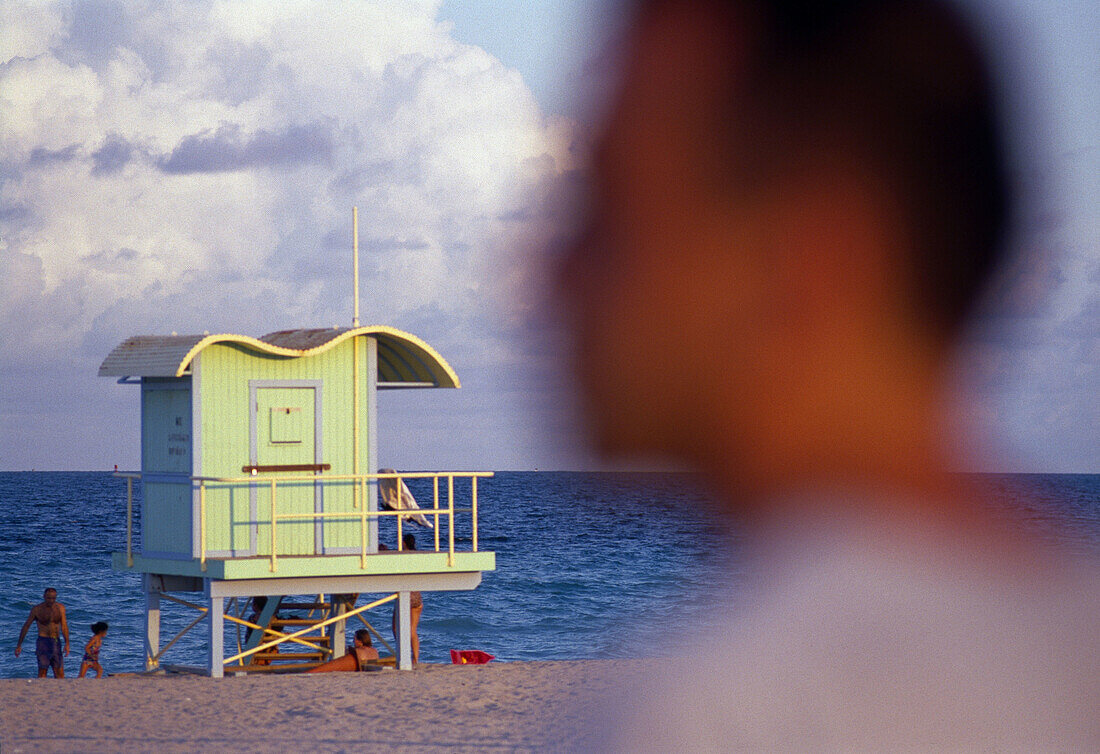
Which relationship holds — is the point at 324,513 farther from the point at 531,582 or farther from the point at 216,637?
the point at 531,582

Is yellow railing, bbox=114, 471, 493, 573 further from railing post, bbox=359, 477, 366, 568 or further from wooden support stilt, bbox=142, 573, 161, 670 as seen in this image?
wooden support stilt, bbox=142, 573, 161, 670

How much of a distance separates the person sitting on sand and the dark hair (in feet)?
38.5

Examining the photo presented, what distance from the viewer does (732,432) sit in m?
4.98

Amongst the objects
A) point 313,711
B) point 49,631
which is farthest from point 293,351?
point 49,631

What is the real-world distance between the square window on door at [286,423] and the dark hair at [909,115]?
10.4 meters

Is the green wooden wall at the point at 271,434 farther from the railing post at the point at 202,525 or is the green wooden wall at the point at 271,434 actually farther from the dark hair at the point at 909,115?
the dark hair at the point at 909,115

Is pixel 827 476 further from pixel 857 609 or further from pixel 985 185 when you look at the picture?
pixel 857 609

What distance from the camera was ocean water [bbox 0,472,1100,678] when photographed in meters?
33.5

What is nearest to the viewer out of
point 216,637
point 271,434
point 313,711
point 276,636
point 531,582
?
point 313,711

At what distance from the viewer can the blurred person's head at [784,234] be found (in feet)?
15.4

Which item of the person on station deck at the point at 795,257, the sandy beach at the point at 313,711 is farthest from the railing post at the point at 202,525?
the person on station deck at the point at 795,257

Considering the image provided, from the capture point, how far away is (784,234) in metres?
5.20

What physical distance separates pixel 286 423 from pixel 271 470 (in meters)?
0.59

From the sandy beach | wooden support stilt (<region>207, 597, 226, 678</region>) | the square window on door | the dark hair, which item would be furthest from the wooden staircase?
the dark hair
